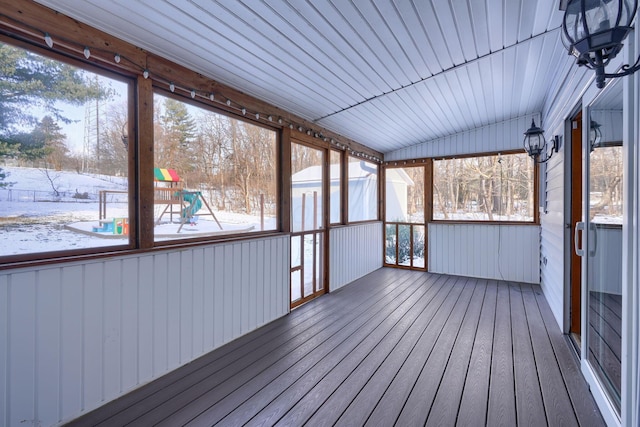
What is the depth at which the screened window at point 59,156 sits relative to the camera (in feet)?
5.46

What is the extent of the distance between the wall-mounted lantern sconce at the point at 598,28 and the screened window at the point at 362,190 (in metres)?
3.97

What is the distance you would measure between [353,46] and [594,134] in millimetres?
1800

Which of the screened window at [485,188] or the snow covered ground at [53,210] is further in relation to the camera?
the screened window at [485,188]

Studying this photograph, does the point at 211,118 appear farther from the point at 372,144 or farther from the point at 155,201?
the point at 372,144

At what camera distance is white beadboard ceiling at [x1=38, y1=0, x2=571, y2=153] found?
1.85m

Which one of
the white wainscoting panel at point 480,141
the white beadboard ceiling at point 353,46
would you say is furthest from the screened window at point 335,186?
the white wainscoting panel at point 480,141

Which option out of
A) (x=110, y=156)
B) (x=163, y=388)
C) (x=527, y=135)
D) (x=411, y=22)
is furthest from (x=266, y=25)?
(x=527, y=135)

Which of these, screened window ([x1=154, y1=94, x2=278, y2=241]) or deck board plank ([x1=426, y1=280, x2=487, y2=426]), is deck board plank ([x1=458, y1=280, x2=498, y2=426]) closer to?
deck board plank ([x1=426, y1=280, x2=487, y2=426])

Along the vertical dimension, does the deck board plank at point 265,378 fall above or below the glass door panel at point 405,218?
below

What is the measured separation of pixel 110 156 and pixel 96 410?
163 centimetres

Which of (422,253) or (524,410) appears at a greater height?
(422,253)

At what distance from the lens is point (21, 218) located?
1720 millimetres

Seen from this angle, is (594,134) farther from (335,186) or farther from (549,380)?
(335,186)

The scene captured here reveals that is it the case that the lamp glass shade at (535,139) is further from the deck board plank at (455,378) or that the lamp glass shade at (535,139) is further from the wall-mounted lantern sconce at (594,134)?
the deck board plank at (455,378)
